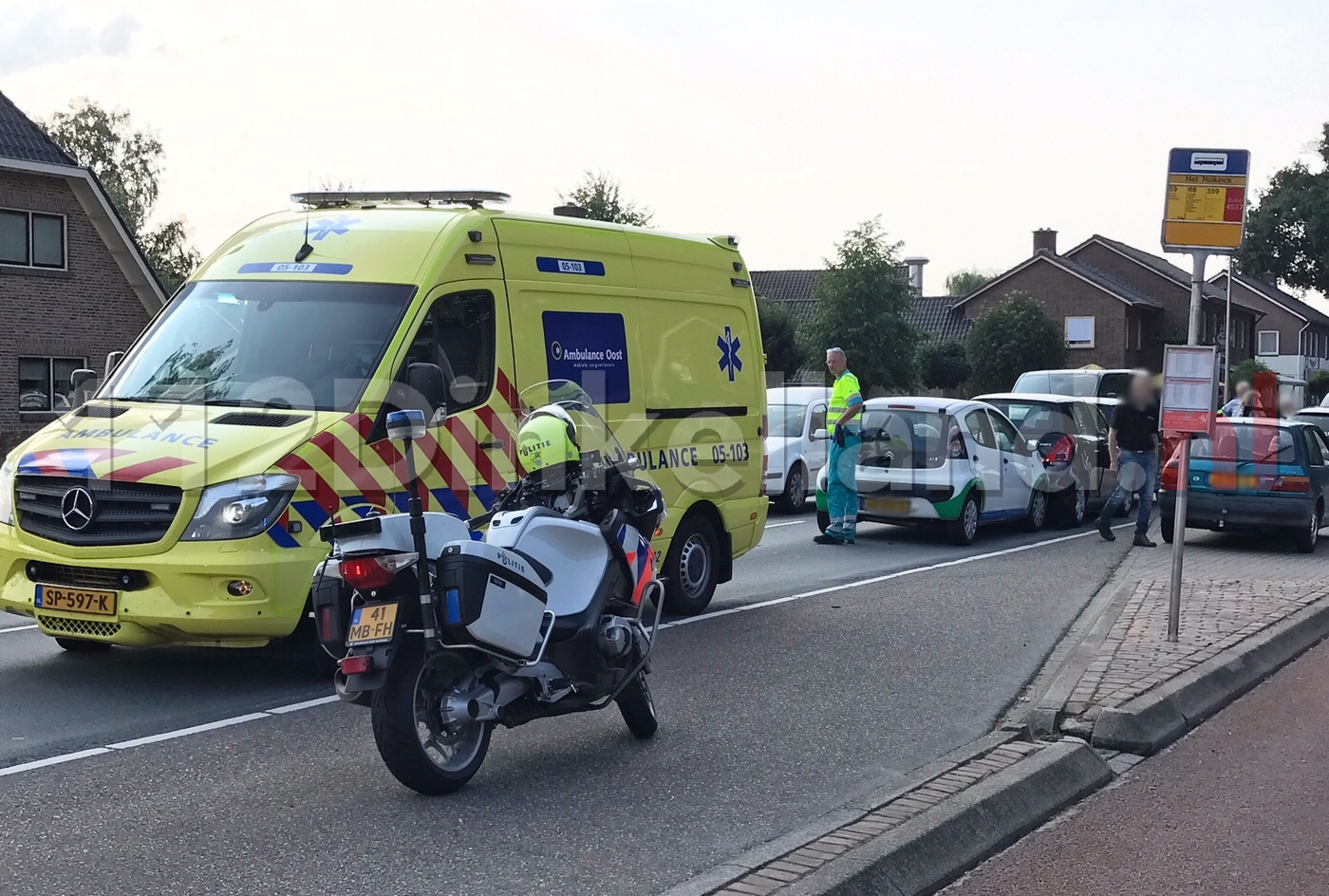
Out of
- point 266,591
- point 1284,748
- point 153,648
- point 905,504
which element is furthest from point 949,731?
point 905,504

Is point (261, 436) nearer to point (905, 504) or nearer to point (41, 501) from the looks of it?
point (41, 501)

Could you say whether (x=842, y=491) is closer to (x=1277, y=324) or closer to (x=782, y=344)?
(x=782, y=344)

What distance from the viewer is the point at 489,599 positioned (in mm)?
5598

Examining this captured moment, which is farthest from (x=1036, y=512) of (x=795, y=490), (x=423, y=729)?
(x=423, y=729)

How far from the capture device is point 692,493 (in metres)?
10.5

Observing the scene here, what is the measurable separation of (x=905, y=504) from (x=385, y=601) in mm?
11069

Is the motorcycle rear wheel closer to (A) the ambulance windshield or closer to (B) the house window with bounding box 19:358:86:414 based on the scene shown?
(A) the ambulance windshield

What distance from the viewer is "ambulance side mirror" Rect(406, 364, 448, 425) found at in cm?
691

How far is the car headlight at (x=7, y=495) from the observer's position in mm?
7789

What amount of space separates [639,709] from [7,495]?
370cm

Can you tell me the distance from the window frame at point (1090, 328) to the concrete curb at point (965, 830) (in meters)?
67.2

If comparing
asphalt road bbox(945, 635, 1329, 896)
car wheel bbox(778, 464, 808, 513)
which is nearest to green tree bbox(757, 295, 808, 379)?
car wheel bbox(778, 464, 808, 513)

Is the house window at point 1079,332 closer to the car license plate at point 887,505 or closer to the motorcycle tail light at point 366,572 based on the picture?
the car license plate at point 887,505

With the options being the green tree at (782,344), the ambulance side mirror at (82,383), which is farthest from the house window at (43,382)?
the green tree at (782,344)
